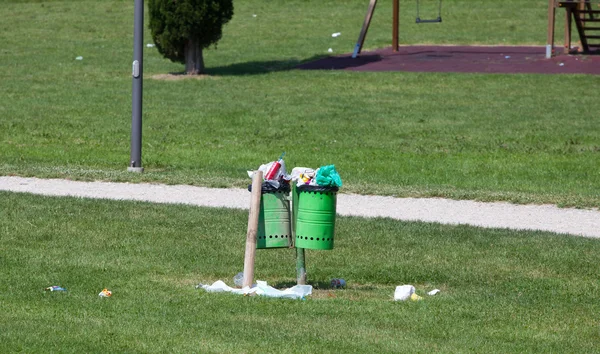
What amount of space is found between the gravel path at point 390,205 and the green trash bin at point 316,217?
11.6 feet

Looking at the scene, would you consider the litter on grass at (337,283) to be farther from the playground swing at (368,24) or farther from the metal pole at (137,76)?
the playground swing at (368,24)

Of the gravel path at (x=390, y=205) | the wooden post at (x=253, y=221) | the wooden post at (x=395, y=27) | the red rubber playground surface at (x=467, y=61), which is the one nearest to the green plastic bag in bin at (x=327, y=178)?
the wooden post at (x=253, y=221)

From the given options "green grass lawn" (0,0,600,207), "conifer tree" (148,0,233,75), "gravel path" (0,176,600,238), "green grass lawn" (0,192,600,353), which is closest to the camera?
"green grass lawn" (0,192,600,353)

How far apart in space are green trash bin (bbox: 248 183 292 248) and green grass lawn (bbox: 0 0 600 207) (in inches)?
193

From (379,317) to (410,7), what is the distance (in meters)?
28.5

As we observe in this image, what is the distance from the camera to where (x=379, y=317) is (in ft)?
21.9

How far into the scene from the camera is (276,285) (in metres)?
7.69

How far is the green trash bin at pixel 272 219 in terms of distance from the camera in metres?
7.23

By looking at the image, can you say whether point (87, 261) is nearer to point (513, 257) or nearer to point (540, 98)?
point (513, 257)

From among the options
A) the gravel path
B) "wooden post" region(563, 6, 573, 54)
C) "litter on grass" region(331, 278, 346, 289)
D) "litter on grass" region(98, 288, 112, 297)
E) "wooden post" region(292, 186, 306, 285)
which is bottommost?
the gravel path

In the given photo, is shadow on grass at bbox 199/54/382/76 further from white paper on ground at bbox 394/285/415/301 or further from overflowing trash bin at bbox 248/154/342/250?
white paper on ground at bbox 394/285/415/301

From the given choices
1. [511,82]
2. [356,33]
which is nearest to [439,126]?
[511,82]

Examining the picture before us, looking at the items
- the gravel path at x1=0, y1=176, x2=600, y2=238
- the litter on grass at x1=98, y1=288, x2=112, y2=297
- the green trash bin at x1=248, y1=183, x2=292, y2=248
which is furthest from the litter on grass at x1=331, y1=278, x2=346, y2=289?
the gravel path at x1=0, y1=176, x2=600, y2=238

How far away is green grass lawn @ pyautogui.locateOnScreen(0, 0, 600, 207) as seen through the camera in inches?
531
